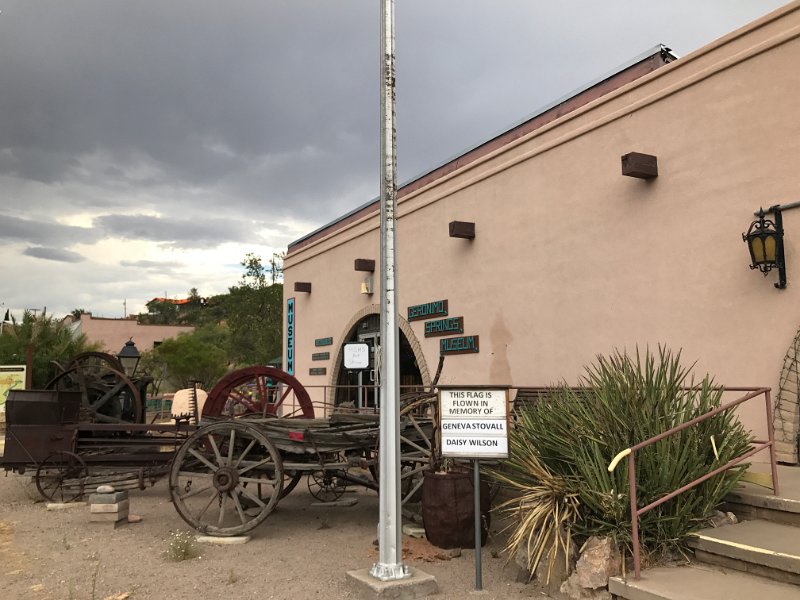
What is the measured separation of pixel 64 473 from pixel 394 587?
691cm

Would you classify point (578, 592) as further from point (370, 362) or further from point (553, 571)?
point (370, 362)

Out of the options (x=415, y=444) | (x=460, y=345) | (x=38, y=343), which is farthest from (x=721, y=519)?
(x=38, y=343)

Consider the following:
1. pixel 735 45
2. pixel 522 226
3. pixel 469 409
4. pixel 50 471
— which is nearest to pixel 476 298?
pixel 522 226

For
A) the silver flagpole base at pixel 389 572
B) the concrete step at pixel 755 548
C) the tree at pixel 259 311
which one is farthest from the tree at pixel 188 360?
the concrete step at pixel 755 548

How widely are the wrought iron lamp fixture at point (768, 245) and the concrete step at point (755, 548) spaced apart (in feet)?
10.6

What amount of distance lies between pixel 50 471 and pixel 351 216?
408 inches

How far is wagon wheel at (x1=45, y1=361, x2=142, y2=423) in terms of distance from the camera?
11.9 meters

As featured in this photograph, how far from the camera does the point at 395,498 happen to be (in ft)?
18.9

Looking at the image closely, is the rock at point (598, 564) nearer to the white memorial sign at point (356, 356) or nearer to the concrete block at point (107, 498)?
the white memorial sign at point (356, 356)

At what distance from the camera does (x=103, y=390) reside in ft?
40.3

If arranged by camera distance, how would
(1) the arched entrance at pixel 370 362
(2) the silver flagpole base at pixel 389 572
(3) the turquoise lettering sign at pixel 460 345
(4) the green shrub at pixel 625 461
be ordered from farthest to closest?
(1) the arched entrance at pixel 370 362
(3) the turquoise lettering sign at pixel 460 345
(2) the silver flagpole base at pixel 389 572
(4) the green shrub at pixel 625 461

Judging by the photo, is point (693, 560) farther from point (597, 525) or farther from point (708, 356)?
point (708, 356)

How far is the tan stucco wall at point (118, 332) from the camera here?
179 feet

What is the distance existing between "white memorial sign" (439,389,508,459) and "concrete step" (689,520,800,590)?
1686 millimetres
